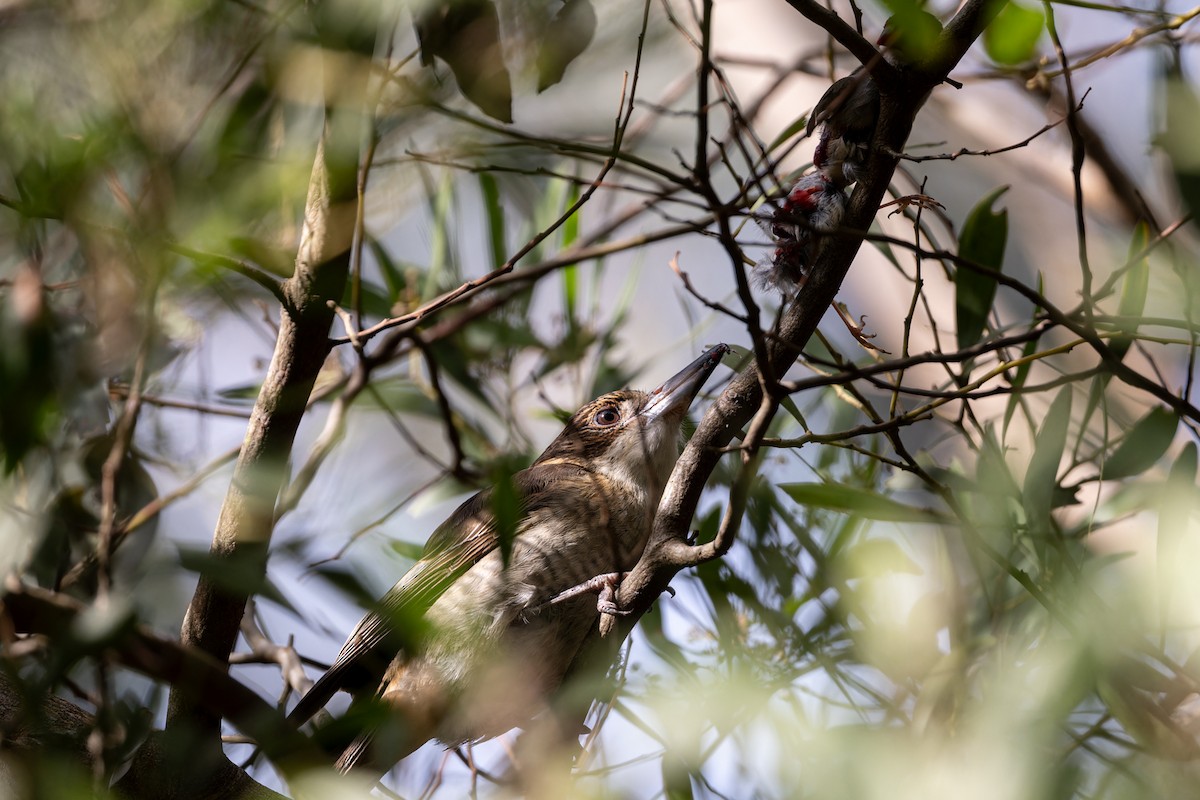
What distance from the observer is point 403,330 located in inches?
82.2

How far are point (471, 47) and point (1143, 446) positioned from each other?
61.7 inches

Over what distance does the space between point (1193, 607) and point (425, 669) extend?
178cm

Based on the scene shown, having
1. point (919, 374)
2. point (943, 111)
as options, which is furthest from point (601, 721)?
point (943, 111)

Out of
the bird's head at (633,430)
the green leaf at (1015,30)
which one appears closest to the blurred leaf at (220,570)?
the green leaf at (1015,30)

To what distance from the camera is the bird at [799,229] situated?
1.79 m

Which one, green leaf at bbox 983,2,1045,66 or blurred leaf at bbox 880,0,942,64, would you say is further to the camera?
green leaf at bbox 983,2,1045,66

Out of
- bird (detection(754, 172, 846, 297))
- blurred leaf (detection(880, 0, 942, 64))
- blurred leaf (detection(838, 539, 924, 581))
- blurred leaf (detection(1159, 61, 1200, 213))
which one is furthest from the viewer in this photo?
blurred leaf (detection(838, 539, 924, 581))

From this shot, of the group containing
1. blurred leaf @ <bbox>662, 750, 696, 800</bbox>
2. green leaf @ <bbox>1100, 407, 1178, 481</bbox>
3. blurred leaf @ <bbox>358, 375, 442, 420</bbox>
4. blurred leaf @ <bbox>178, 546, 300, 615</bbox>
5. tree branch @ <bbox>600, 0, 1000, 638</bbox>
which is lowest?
blurred leaf @ <bbox>662, 750, 696, 800</bbox>

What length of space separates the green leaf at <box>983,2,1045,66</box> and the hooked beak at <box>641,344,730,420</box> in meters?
1.33

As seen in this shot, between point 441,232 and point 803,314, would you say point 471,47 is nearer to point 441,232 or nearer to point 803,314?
point 803,314

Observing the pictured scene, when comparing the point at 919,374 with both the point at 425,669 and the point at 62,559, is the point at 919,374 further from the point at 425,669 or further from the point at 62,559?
the point at 62,559

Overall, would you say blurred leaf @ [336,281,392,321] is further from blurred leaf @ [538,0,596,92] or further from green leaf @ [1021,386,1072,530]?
green leaf @ [1021,386,1072,530]

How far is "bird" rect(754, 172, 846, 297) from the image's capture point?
5.87 ft

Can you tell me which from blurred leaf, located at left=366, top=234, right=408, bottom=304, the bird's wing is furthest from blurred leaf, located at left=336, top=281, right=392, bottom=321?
the bird's wing
